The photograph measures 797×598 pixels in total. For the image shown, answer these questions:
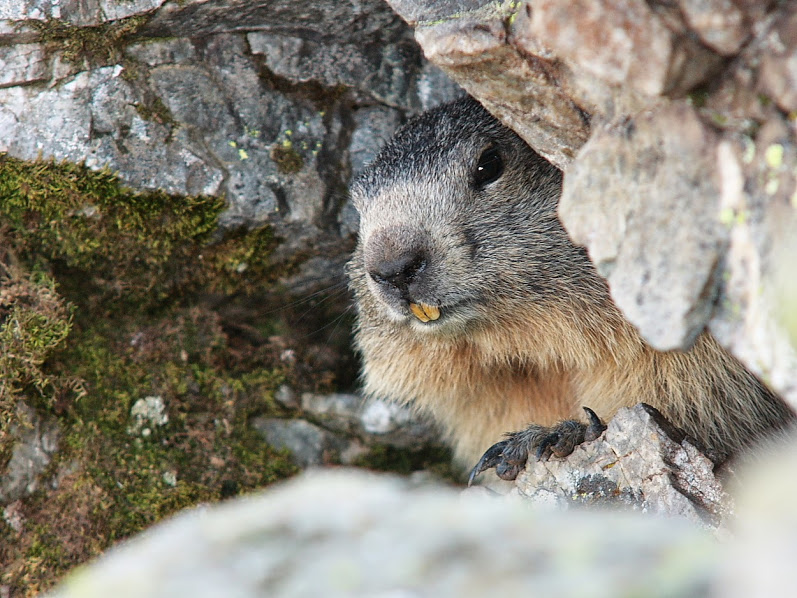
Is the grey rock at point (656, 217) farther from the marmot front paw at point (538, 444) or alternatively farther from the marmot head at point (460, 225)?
the marmot front paw at point (538, 444)

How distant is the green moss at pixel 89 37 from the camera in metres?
3.98

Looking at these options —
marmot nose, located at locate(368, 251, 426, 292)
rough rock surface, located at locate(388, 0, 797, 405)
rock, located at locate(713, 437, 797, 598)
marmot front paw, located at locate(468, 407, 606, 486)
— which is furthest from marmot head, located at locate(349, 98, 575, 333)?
rock, located at locate(713, 437, 797, 598)

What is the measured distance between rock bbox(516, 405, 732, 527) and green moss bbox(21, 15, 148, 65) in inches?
121

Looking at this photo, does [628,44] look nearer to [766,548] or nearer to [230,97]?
[766,548]

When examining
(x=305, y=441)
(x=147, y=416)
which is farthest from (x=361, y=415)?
(x=147, y=416)

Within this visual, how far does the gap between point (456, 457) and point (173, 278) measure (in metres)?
2.11

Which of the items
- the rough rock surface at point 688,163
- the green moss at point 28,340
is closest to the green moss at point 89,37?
the green moss at point 28,340

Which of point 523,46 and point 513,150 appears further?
point 513,150

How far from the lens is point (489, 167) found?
3.99 metres

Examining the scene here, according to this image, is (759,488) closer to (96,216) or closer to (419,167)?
(419,167)

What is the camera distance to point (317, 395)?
5195 mm

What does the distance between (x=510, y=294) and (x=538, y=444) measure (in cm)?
73

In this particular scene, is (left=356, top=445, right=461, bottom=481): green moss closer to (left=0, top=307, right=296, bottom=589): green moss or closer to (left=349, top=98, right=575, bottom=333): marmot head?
(left=0, top=307, right=296, bottom=589): green moss

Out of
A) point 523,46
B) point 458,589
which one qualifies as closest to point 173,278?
point 523,46
